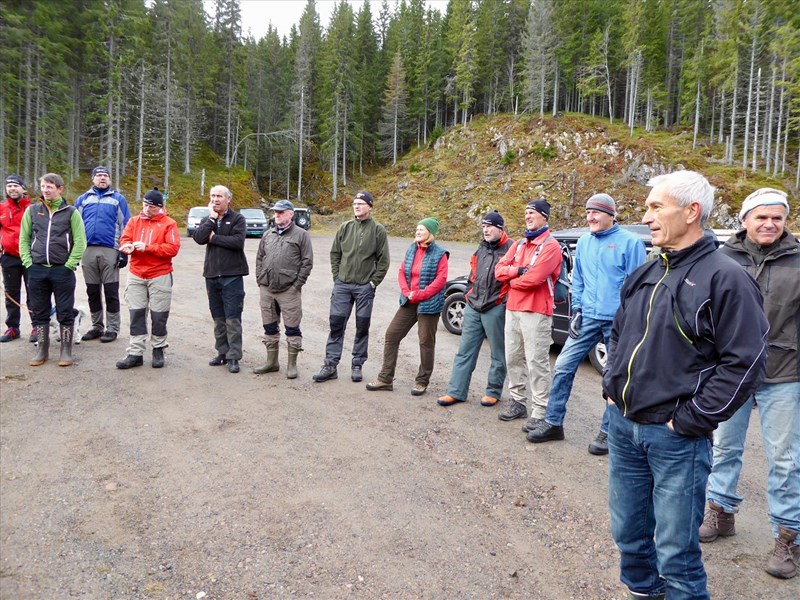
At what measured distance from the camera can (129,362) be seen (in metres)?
6.37

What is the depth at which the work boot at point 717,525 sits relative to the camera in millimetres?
3306

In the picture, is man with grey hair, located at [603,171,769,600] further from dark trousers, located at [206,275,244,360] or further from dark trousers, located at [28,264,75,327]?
dark trousers, located at [28,264,75,327]

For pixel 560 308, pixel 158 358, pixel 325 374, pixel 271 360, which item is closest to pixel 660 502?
pixel 325 374

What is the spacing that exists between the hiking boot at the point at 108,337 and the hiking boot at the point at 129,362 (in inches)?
51.6

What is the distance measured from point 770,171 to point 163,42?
161ft

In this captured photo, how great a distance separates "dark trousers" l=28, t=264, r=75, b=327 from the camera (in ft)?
20.7

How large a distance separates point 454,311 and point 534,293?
157 inches

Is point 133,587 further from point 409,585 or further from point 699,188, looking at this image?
point 699,188

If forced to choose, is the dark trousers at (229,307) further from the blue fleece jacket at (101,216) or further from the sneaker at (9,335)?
the sneaker at (9,335)

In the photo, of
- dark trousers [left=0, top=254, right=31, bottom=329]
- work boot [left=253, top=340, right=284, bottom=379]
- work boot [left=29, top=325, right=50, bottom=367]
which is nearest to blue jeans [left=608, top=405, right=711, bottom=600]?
work boot [left=253, top=340, right=284, bottom=379]

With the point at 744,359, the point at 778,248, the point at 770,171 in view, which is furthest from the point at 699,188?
the point at 770,171

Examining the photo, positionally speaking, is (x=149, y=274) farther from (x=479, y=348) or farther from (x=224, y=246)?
(x=479, y=348)

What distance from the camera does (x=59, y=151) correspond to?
3102cm

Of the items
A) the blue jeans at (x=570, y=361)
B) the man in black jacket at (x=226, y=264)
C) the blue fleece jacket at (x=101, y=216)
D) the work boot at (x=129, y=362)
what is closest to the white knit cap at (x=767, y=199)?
the blue jeans at (x=570, y=361)
